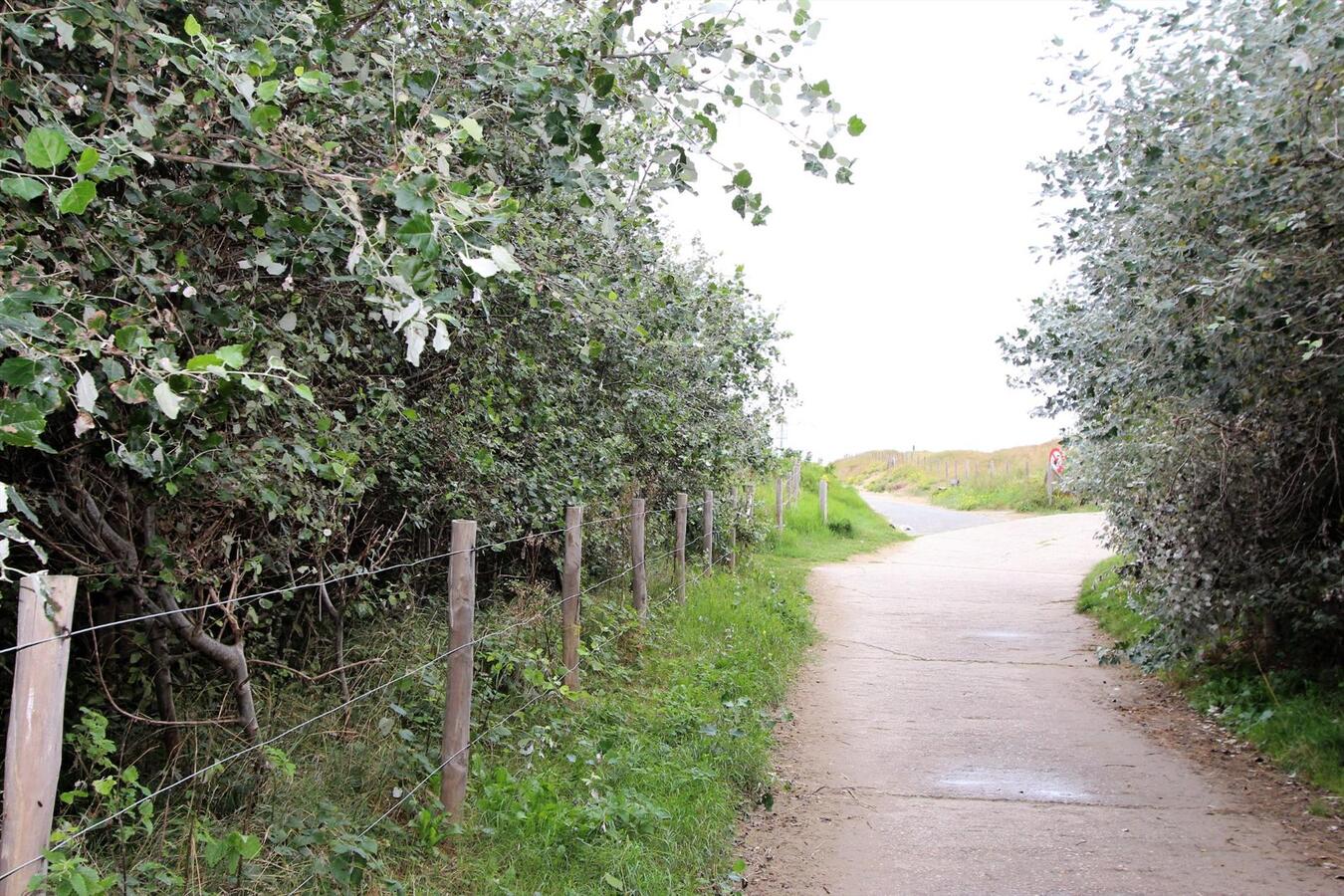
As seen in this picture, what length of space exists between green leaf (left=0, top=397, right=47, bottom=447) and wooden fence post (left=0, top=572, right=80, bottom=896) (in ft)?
1.22

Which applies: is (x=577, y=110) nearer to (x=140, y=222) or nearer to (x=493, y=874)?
(x=140, y=222)

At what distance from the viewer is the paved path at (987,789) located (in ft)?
18.1

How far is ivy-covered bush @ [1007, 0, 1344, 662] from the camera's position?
19.5ft

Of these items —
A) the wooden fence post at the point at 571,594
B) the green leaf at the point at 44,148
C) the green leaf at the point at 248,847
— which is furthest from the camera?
the wooden fence post at the point at 571,594

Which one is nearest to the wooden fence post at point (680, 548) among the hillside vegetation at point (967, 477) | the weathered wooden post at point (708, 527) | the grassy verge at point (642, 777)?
the grassy verge at point (642, 777)

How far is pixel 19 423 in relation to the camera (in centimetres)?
252

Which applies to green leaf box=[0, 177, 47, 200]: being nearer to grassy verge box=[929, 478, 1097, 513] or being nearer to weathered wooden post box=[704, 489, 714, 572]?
weathered wooden post box=[704, 489, 714, 572]

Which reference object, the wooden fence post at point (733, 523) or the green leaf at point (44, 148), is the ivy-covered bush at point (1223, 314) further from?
the wooden fence post at point (733, 523)

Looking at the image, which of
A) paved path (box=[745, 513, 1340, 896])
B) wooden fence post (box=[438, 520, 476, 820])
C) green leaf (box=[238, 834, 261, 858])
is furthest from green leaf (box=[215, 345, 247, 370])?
paved path (box=[745, 513, 1340, 896])

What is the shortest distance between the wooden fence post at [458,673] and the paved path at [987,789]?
5.50ft

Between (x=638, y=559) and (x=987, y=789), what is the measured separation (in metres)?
3.90

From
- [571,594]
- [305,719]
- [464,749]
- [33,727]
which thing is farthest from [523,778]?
[33,727]

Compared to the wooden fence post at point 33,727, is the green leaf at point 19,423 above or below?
above

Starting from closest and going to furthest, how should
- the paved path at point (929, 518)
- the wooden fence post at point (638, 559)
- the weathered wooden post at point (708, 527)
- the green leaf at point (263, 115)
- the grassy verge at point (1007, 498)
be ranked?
1. the green leaf at point (263, 115)
2. the wooden fence post at point (638, 559)
3. the weathered wooden post at point (708, 527)
4. the paved path at point (929, 518)
5. the grassy verge at point (1007, 498)
